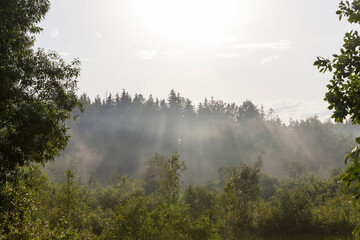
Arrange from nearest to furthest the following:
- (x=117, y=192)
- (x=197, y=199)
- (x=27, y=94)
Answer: (x=27, y=94), (x=197, y=199), (x=117, y=192)

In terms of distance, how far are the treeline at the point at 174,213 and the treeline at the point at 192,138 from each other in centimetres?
7765

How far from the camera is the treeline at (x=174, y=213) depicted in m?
13.9

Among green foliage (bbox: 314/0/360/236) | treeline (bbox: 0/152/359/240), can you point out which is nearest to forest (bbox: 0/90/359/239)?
treeline (bbox: 0/152/359/240)

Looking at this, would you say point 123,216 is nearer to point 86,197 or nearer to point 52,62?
point 52,62

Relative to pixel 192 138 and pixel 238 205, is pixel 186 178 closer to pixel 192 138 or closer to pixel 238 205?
pixel 192 138

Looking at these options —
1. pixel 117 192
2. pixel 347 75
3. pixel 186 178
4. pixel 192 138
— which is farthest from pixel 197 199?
pixel 192 138

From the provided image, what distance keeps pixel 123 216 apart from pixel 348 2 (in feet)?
54.4

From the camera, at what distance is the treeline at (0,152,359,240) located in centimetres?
1395

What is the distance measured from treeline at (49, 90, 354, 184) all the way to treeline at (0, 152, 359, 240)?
77.6m

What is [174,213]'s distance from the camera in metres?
19.4

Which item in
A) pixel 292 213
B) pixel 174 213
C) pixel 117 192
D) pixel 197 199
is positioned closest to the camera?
pixel 174 213

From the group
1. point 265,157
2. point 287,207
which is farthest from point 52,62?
point 265,157

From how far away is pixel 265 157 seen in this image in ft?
440

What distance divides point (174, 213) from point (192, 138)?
135 metres
